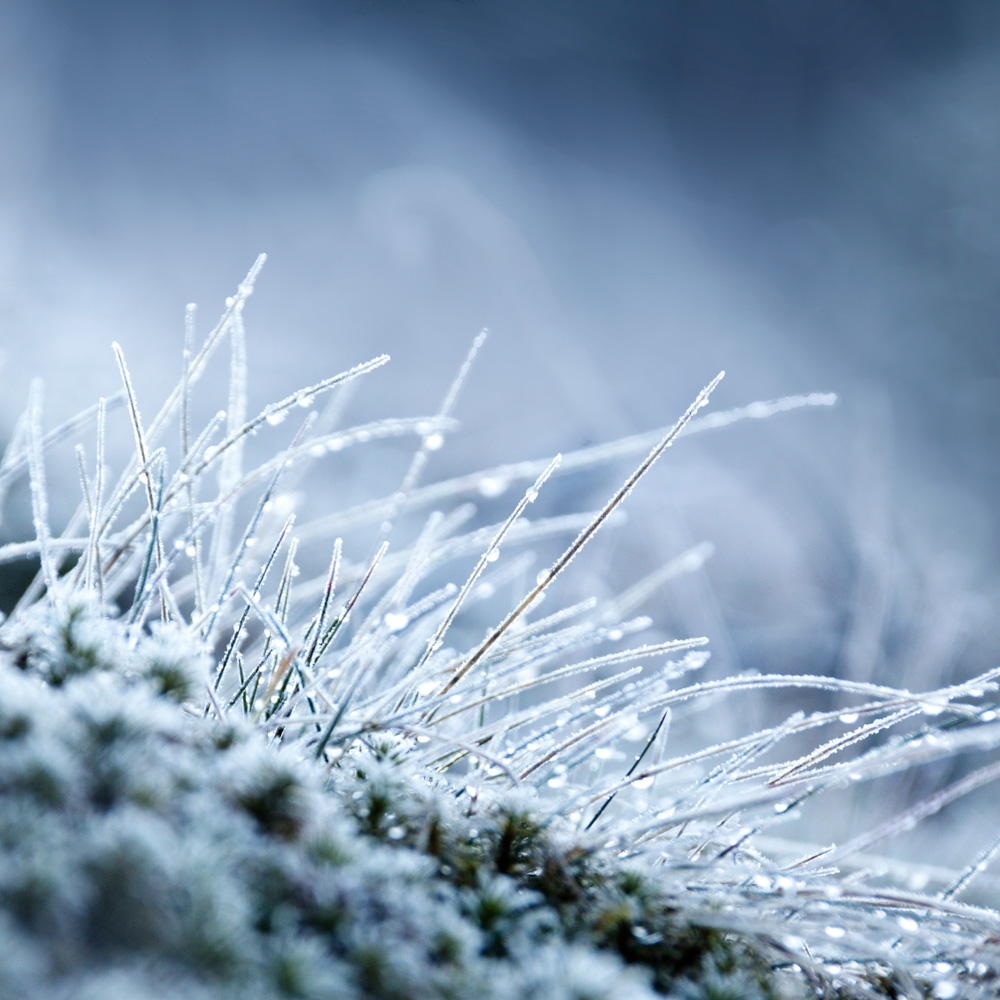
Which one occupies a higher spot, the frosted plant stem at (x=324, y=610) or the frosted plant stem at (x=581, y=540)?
the frosted plant stem at (x=581, y=540)

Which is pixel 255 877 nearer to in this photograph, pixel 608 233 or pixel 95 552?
pixel 95 552

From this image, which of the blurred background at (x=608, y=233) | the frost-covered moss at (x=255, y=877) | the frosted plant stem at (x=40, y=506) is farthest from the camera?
the blurred background at (x=608, y=233)

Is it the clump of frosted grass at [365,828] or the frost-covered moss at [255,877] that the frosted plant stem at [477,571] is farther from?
the frost-covered moss at [255,877]

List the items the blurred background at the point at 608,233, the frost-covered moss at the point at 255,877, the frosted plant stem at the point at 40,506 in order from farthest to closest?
the blurred background at the point at 608,233
the frosted plant stem at the point at 40,506
the frost-covered moss at the point at 255,877

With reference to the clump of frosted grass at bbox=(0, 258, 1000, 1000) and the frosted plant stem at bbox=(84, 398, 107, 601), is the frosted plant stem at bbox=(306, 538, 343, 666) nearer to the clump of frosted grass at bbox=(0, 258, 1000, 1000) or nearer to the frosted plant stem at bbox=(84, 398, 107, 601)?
the clump of frosted grass at bbox=(0, 258, 1000, 1000)

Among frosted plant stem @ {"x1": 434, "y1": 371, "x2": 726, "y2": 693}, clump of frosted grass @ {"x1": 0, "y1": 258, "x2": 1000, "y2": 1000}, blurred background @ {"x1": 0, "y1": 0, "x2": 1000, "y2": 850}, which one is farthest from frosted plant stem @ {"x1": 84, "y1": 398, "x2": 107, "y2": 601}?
blurred background @ {"x1": 0, "y1": 0, "x2": 1000, "y2": 850}

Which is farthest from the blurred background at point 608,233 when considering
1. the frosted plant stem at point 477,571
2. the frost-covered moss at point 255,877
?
the frost-covered moss at point 255,877

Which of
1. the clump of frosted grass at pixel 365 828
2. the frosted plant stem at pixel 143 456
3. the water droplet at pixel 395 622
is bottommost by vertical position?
the clump of frosted grass at pixel 365 828
